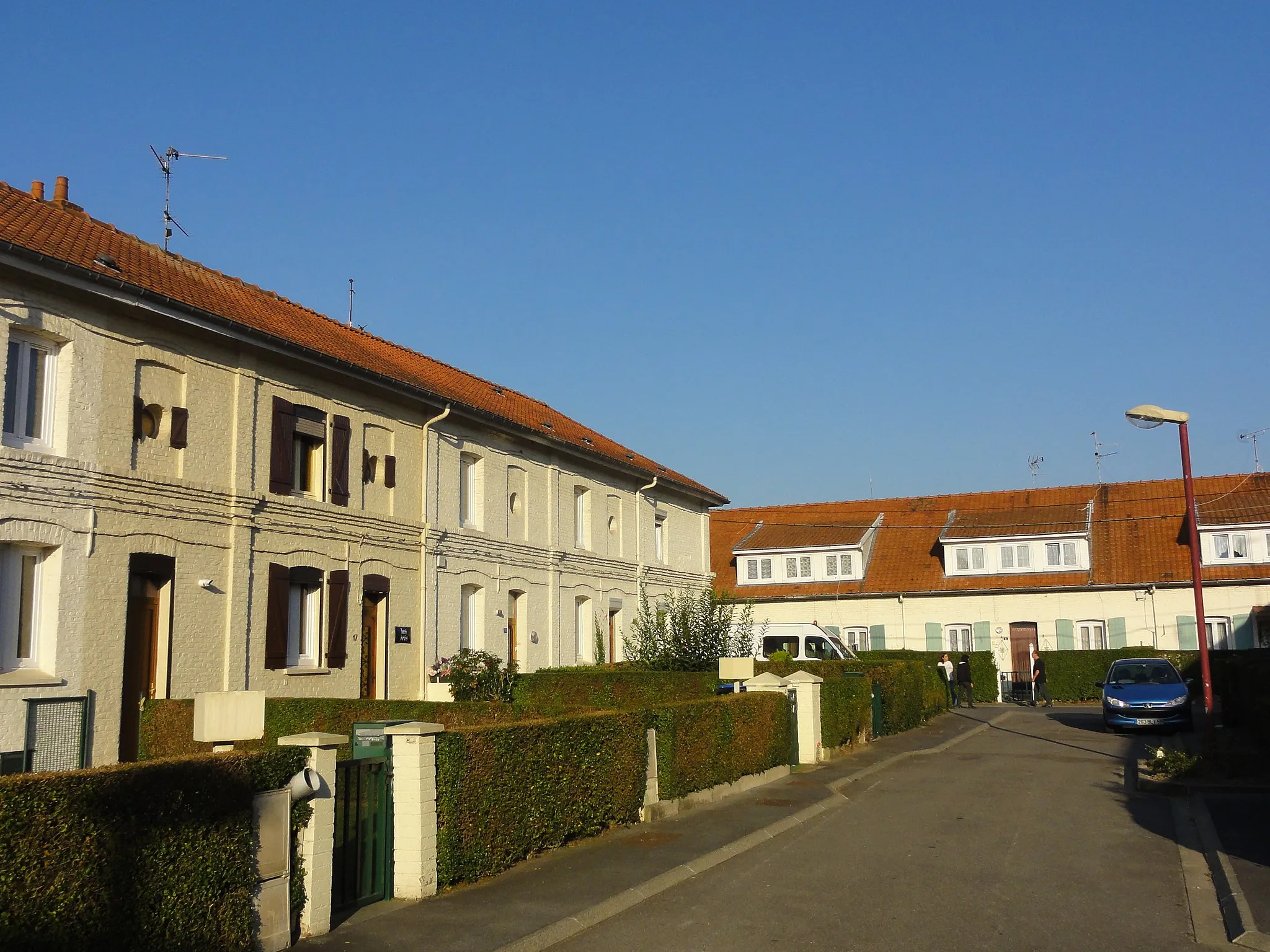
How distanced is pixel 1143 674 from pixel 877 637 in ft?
57.3

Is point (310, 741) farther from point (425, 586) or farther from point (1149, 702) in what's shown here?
point (1149, 702)

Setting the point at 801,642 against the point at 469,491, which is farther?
the point at 801,642

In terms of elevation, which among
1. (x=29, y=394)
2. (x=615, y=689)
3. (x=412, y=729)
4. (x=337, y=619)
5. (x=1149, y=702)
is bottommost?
(x=1149, y=702)

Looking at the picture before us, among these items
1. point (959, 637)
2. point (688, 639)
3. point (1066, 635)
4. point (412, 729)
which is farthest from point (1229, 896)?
point (959, 637)

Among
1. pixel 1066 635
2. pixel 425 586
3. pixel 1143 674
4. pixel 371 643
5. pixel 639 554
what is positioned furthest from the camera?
pixel 1066 635

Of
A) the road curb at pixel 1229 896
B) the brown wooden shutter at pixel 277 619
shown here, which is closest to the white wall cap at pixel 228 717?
the road curb at pixel 1229 896

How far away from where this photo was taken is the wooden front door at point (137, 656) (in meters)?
15.8

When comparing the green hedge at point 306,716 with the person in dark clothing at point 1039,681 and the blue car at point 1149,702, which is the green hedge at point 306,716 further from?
the person in dark clothing at point 1039,681

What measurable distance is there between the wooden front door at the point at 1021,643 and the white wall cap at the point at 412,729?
116 ft

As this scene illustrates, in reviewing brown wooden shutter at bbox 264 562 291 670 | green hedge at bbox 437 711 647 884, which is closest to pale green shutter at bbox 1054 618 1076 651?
brown wooden shutter at bbox 264 562 291 670

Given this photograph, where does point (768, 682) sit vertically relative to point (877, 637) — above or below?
below

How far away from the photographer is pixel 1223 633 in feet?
124

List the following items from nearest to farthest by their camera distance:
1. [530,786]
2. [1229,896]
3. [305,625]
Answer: [1229,896] → [530,786] → [305,625]

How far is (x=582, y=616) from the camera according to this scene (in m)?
28.9
